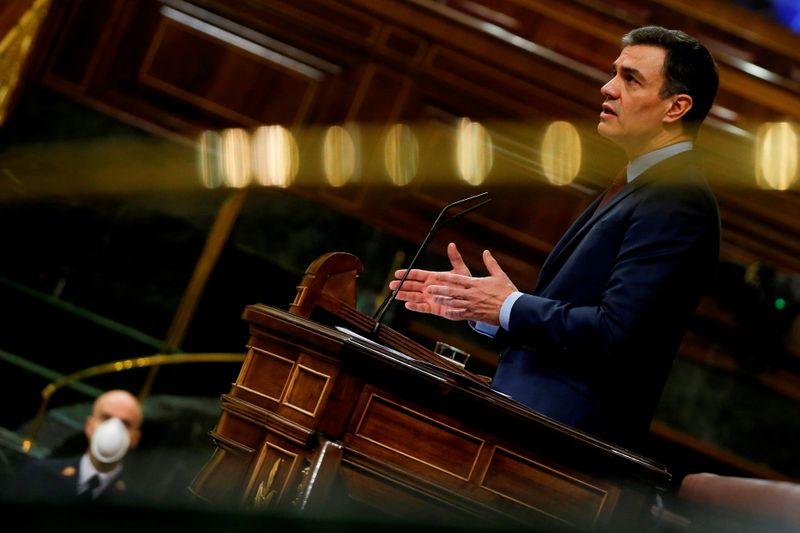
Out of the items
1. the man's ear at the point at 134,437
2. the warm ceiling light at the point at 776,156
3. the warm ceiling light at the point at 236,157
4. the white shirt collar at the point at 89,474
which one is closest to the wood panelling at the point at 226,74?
the warm ceiling light at the point at 236,157

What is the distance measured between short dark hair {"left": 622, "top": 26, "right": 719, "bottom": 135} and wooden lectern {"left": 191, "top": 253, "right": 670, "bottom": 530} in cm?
68

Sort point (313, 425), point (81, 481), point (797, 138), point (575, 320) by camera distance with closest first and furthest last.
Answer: point (313, 425)
point (575, 320)
point (81, 481)
point (797, 138)

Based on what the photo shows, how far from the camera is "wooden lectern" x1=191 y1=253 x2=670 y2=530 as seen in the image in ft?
4.44

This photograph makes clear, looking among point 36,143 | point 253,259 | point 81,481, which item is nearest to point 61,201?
point 36,143

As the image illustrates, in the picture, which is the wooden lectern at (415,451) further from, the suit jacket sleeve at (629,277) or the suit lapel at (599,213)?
the suit lapel at (599,213)

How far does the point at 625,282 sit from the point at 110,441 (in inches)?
77.8

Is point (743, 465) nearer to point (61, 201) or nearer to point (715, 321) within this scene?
point (715, 321)

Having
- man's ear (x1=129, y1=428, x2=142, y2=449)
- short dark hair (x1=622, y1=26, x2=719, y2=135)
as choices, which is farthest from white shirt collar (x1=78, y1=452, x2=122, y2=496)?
short dark hair (x1=622, y1=26, x2=719, y2=135)

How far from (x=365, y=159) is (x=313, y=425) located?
3.03 meters

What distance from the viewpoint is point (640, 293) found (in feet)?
4.98

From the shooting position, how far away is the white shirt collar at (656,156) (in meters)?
1.75

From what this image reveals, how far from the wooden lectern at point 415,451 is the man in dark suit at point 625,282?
171 mm

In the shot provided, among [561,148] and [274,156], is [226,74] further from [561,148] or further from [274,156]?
[561,148]

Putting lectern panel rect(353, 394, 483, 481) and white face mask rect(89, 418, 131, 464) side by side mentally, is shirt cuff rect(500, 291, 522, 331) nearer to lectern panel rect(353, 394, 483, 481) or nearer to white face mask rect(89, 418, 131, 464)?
lectern panel rect(353, 394, 483, 481)
